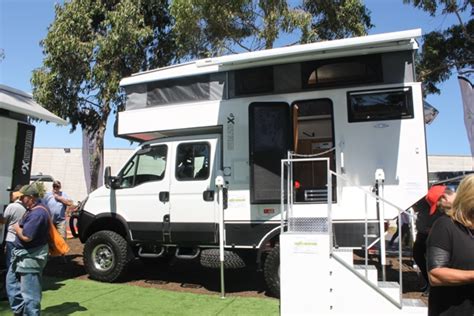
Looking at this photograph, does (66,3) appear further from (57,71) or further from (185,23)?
(185,23)

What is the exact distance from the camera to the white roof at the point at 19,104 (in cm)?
707

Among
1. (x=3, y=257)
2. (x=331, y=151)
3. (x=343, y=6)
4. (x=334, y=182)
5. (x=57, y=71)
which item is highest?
(x=343, y=6)

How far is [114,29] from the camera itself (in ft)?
43.3

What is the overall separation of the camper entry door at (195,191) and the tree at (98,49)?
684cm

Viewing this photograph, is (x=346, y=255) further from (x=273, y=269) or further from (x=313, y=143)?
(x=313, y=143)

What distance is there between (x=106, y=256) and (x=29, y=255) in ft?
8.99

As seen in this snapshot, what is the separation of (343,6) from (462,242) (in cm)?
1018

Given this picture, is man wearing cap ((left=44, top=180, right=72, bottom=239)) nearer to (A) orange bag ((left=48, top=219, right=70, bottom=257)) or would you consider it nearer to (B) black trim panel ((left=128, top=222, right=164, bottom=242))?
(B) black trim panel ((left=128, top=222, right=164, bottom=242))

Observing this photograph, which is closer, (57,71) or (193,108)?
(193,108)

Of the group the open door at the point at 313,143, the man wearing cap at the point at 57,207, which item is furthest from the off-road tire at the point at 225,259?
the man wearing cap at the point at 57,207

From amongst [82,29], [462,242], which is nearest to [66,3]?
[82,29]

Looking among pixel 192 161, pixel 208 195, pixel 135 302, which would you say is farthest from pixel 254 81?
pixel 135 302

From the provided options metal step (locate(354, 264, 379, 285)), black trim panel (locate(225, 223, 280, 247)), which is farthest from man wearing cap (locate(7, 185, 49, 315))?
metal step (locate(354, 264, 379, 285))

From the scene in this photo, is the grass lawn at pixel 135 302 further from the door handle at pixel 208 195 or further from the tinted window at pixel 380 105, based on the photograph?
the tinted window at pixel 380 105
